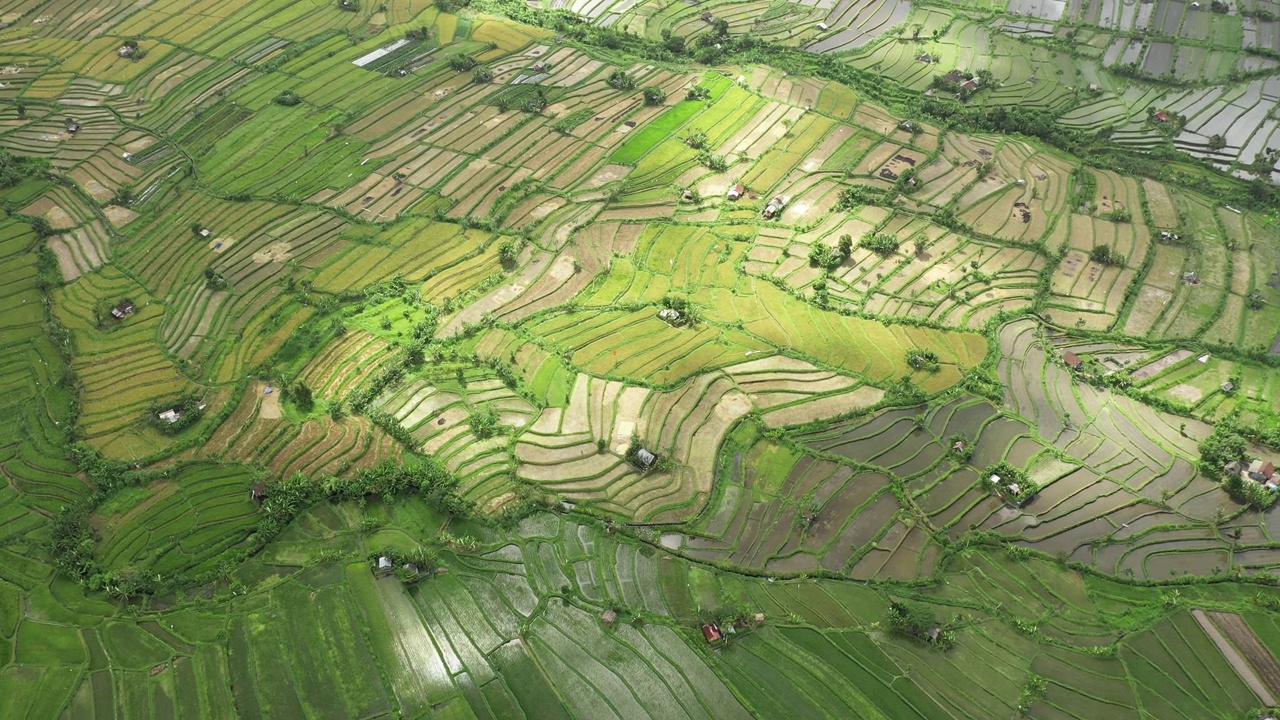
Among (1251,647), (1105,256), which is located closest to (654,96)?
(1105,256)

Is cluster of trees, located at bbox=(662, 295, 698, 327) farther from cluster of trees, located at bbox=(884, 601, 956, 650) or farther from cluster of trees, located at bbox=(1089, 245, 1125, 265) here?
cluster of trees, located at bbox=(1089, 245, 1125, 265)

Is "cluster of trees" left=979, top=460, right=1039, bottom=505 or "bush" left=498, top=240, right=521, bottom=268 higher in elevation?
"bush" left=498, top=240, right=521, bottom=268

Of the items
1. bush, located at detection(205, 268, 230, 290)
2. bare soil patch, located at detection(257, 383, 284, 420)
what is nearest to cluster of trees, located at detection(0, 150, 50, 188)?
bush, located at detection(205, 268, 230, 290)

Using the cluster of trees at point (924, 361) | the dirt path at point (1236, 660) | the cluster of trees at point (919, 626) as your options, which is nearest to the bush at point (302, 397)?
the cluster of trees at point (919, 626)

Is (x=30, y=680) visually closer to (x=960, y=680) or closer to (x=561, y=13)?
(x=960, y=680)

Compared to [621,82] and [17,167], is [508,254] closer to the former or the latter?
[621,82]

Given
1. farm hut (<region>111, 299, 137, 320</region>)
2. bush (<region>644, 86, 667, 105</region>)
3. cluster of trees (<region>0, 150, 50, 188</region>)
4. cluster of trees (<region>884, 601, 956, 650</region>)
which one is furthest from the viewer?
bush (<region>644, 86, 667, 105</region>)

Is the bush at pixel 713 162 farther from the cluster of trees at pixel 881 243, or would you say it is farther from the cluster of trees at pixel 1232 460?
the cluster of trees at pixel 1232 460
